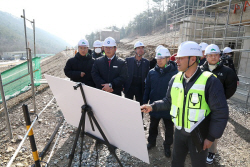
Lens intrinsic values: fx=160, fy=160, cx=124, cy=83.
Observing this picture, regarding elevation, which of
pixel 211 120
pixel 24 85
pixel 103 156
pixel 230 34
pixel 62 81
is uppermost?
pixel 230 34

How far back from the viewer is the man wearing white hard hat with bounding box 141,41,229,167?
1681 millimetres

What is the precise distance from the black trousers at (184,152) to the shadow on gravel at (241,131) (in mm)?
2672

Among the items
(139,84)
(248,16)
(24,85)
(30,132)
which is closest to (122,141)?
(30,132)

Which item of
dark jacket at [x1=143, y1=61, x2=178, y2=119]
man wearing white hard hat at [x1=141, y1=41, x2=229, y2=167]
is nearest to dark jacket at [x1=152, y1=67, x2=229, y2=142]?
man wearing white hard hat at [x1=141, y1=41, x2=229, y2=167]

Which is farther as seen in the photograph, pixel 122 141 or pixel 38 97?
pixel 38 97

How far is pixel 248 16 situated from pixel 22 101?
9.67 meters

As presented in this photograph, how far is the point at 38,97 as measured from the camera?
248 inches

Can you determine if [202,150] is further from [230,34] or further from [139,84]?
[230,34]

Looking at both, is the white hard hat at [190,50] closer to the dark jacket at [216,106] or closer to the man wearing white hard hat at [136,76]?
the dark jacket at [216,106]

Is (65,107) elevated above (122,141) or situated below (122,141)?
above

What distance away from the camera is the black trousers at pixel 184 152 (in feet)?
6.21

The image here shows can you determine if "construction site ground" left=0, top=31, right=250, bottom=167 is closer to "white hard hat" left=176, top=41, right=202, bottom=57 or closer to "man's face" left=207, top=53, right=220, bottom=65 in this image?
"man's face" left=207, top=53, right=220, bottom=65

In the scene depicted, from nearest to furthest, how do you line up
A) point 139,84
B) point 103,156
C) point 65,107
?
1. point 65,107
2. point 103,156
3. point 139,84

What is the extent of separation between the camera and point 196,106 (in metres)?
1.75
